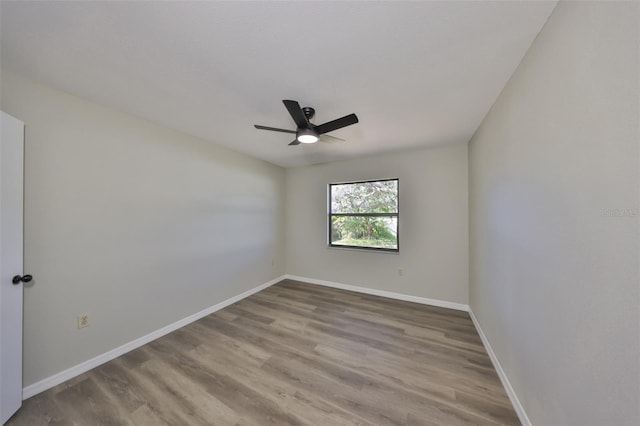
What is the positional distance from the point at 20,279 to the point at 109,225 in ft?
2.06

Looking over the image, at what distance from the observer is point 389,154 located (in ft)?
11.1

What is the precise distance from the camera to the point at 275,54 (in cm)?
132

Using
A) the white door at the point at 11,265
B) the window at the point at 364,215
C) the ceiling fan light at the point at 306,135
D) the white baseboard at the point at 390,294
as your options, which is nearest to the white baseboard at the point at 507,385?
the white baseboard at the point at 390,294

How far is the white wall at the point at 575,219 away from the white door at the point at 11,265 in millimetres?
3135

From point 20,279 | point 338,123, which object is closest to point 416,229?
point 338,123

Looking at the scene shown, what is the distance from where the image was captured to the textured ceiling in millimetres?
1053

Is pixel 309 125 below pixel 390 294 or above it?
above

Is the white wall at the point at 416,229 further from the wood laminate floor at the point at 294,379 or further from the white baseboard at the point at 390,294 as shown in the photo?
the wood laminate floor at the point at 294,379

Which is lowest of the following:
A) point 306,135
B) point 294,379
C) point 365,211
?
point 294,379

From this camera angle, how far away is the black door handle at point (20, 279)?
142 cm

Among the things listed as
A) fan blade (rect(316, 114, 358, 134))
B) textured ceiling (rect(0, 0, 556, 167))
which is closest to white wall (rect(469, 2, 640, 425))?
textured ceiling (rect(0, 0, 556, 167))

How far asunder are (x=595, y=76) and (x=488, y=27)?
0.60m

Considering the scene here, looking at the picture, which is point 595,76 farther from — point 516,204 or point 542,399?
point 542,399

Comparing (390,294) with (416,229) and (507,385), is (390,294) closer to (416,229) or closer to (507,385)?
(416,229)
